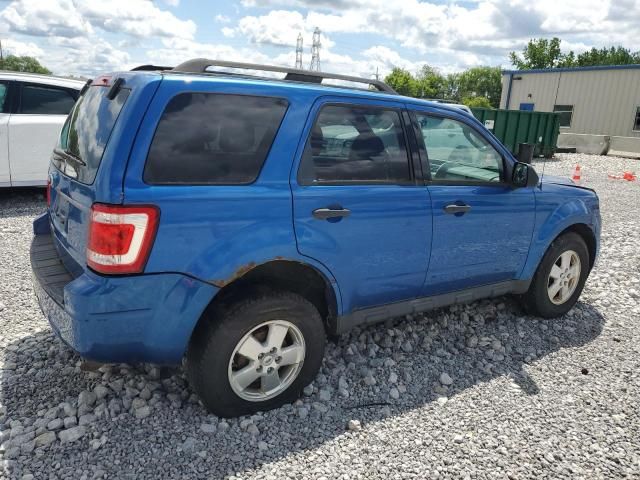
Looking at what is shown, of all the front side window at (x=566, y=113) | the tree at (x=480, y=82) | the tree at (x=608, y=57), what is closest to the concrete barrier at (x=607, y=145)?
the front side window at (x=566, y=113)

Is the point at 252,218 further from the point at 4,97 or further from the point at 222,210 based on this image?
the point at 4,97

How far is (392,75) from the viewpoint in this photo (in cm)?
12250

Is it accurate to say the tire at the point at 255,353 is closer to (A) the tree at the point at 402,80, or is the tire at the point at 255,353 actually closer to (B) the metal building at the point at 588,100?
(B) the metal building at the point at 588,100

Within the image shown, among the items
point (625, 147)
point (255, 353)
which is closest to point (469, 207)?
point (255, 353)

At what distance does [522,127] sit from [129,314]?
19.1 metres

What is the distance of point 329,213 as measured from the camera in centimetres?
294

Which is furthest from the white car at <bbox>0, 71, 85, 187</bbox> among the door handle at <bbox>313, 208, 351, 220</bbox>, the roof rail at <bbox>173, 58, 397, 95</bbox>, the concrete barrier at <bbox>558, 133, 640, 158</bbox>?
the concrete barrier at <bbox>558, 133, 640, 158</bbox>

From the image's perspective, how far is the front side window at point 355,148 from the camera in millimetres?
2977

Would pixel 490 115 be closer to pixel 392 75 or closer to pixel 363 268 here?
pixel 363 268

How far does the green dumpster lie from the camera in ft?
60.3

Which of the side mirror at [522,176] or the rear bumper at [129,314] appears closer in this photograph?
the rear bumper at [129,314]

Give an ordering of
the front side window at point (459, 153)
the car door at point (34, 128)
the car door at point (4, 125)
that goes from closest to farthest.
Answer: the front side window at point (459, 153), the car door at point (4, 125), the car door at point (34, 128)

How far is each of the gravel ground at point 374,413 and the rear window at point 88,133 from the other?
1.30 metres

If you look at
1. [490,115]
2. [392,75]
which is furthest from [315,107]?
[392,75]
